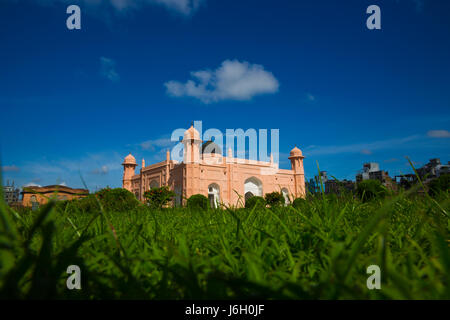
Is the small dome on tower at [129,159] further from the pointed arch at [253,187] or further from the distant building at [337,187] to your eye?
the distant building at [337,187]

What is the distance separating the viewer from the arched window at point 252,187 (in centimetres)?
2931

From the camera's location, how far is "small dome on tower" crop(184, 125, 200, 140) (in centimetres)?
2647

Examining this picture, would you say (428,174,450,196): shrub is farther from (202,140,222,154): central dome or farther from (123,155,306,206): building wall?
(202,140,222,154): central dome

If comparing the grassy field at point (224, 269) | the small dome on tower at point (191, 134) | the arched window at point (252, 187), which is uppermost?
the small dome on tower at point (191, 134)

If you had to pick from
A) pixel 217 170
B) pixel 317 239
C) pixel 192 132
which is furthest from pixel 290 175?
pixel 317 239

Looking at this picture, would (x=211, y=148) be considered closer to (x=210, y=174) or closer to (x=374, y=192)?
(x=210, y=174)

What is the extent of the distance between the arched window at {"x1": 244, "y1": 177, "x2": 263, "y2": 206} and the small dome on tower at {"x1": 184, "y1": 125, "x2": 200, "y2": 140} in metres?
7.62

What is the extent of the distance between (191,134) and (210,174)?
449cm

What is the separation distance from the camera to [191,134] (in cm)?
2652

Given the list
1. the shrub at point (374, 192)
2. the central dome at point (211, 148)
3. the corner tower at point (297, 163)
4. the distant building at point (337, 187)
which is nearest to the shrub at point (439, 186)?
the shrub at point (374, 192)

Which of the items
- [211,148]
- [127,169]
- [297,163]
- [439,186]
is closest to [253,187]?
[211,148]

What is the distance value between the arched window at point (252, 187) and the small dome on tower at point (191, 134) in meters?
7.62

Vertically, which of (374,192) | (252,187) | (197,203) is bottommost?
(197,203)
